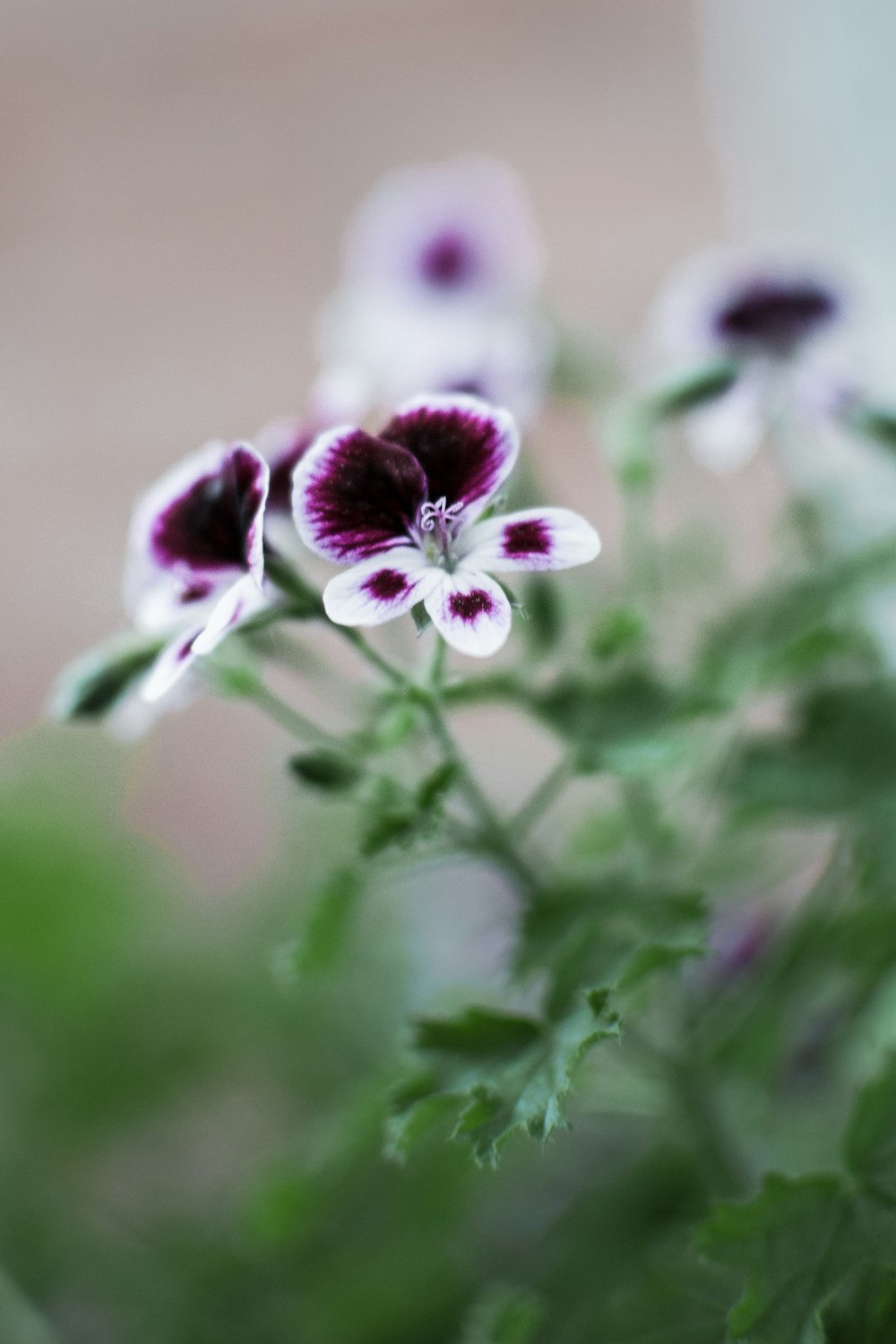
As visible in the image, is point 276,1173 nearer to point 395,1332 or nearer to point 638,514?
point 395,1332

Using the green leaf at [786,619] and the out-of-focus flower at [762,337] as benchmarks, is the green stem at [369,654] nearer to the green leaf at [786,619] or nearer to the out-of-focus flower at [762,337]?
the green leaf at [786,619]

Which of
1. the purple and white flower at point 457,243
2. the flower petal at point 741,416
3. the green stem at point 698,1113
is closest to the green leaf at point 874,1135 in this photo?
the green stem at point 698,1113

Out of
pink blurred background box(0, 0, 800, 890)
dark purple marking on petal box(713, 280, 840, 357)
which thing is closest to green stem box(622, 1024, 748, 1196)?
dark purple marking on petal box(713, 280, 840, 357)

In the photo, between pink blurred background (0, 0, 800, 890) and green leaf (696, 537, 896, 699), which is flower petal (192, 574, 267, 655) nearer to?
green leaf (696, 537, 896, 699)

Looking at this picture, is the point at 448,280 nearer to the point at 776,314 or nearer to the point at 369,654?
the point at 776,314

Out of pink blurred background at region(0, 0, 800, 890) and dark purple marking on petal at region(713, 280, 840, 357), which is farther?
pink blurred background at region(0, 0, 800, 890)

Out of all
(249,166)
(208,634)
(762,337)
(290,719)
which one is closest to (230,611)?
(208,634)

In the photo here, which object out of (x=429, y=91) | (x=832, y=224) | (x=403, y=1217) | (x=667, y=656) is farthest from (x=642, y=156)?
(x=403, y=1217)
